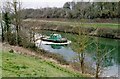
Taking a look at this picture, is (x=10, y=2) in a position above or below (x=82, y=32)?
above

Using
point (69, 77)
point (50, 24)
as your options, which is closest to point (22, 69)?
point (69, 77)

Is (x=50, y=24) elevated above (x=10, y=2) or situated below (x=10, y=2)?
below

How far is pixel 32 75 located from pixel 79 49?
6885 millimetres

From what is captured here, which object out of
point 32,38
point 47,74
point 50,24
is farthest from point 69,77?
point 50,24

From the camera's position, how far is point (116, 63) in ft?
79.6

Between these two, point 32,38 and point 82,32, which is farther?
point 32,38

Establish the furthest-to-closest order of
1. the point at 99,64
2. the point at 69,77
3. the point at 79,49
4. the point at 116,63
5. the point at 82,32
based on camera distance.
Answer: the point at 116,63, the point at 82,32, the point at 79,49, the point at 99,64, the point at 69,77

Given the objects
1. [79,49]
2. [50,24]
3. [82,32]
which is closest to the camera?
[79,49]

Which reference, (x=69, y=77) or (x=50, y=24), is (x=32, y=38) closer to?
(x=69, y=77)

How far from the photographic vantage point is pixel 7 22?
26.2 m

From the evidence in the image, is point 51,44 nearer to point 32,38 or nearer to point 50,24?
point 32,38

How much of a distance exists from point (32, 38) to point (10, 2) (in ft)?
14.2

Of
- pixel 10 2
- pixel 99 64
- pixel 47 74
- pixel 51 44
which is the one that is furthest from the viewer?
pixel 51 44

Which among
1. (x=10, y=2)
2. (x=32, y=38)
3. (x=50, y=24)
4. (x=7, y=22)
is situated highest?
(x=10, y=2)
